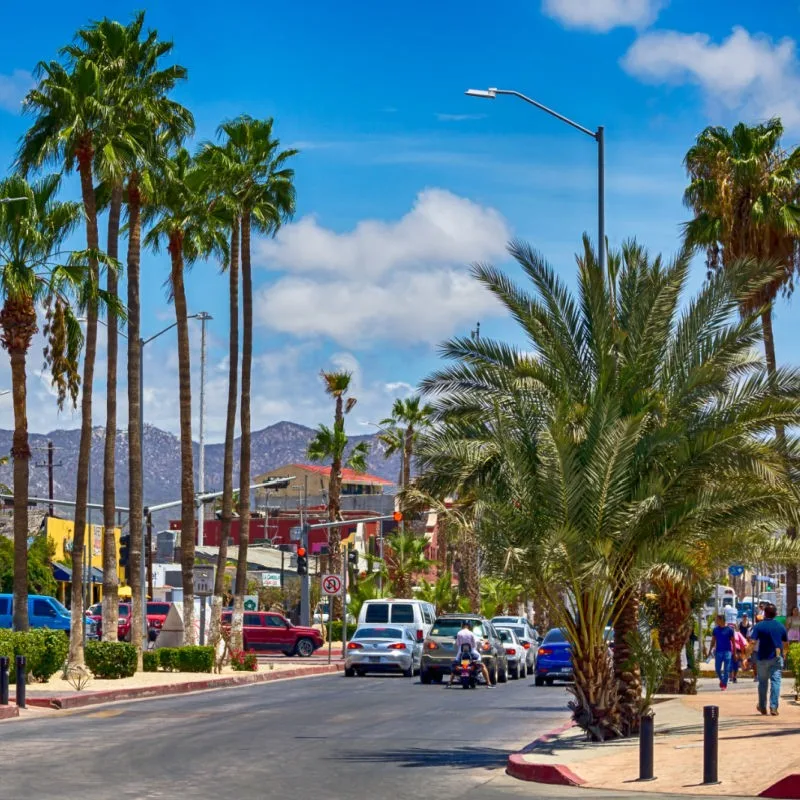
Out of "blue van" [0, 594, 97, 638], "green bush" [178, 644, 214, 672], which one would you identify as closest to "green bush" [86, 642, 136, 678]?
"green bush" [178, 644, 214, 672]

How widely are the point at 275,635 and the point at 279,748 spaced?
36.1 m

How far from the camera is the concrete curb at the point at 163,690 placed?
2728cm

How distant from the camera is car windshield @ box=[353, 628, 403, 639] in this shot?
42719 mm

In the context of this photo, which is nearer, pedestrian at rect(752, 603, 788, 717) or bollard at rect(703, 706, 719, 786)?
bollard at rect(703, 706, 719, 786)

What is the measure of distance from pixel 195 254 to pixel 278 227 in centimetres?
418

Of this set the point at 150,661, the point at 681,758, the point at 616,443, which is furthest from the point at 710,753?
the point at 150,661

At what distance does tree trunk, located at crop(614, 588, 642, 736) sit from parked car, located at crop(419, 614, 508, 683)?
18802mm

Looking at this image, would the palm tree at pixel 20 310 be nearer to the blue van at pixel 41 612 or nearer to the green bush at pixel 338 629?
the blue van at pixel 41 612

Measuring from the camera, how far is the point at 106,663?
33844 millimetres

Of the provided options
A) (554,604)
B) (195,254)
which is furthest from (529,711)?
(195,254)

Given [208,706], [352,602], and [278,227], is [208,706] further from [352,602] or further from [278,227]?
[352,602]

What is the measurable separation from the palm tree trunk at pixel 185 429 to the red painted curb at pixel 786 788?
Result: 87.0 ft

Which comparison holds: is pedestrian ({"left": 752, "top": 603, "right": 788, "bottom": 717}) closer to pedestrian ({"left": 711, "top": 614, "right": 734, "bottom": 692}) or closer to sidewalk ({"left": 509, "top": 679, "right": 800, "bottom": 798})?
sidewalk ({"left": 509, "top": 679, "right": 800, "bottom": 798})

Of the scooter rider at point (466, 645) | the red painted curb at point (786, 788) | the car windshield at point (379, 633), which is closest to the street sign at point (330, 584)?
the car windshield at point (379, 633)
